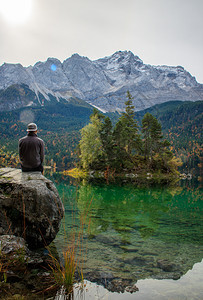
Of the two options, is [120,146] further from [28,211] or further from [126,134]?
[28,211]

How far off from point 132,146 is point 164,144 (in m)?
8.34

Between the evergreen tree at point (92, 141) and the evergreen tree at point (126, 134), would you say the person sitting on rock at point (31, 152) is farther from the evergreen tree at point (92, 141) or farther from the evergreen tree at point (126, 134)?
the evergreen tree at point (126, 134)

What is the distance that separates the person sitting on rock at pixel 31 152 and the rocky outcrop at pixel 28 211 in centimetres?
152

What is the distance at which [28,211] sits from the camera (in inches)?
292

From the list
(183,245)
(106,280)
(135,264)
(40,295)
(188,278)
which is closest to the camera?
(40,295)

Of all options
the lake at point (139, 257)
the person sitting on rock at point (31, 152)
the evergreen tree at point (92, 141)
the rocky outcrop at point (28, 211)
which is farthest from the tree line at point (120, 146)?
the rocky outcrop at point (28, 211)

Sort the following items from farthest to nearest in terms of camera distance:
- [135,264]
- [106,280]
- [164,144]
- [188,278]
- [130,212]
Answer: [164,144]
[130,212]
[135,264]
[188,278]
[106,280]

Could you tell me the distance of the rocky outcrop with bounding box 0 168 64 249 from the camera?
741 cm

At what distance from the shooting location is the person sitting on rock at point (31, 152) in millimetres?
9070

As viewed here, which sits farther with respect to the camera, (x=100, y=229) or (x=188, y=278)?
(x=100, y=229)

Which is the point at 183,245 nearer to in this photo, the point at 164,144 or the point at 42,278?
the point at 42,278

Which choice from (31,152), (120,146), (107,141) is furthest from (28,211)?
(120,146)

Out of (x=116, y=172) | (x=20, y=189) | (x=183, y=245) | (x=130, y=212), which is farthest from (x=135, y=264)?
(x=116, y=172)

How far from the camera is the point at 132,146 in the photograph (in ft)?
198
